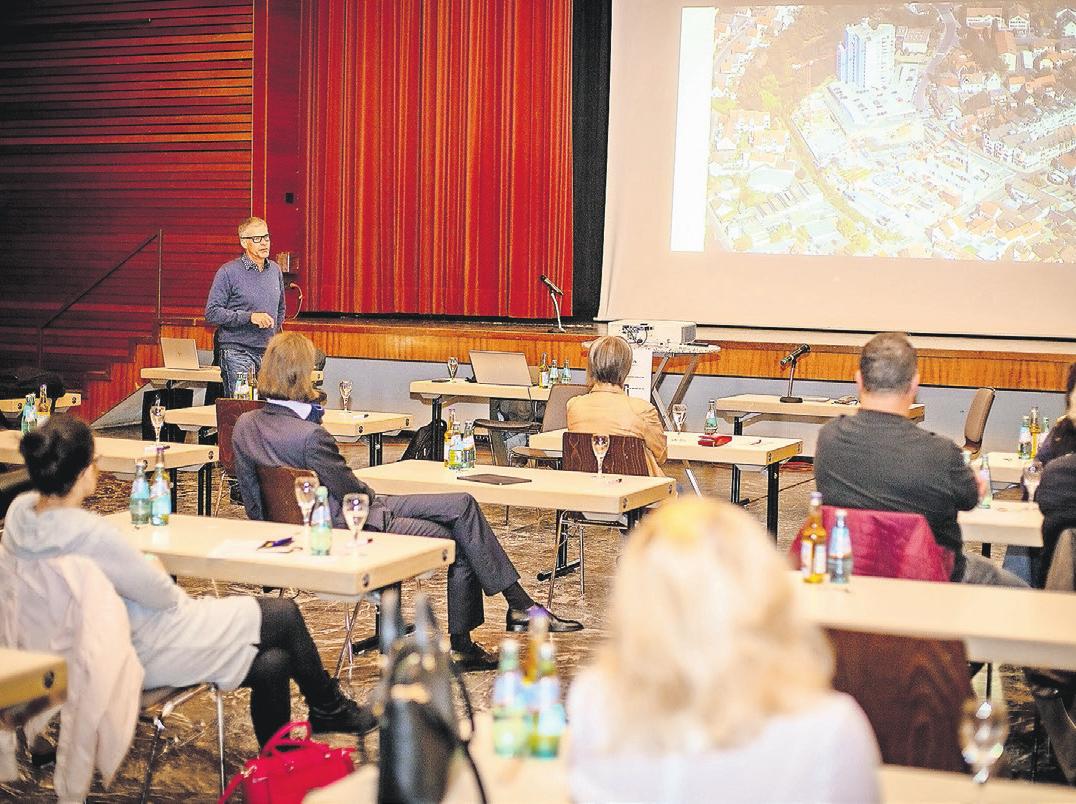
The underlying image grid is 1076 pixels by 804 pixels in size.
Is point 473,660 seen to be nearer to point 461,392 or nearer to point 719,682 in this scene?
point 719,682

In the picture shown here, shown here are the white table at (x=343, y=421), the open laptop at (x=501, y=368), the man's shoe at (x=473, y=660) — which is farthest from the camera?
the open laptop at (x=501, y=368)

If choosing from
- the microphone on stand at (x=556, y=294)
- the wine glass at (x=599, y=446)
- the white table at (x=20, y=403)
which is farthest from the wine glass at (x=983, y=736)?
Result: the microphone on stand at (x=556, y=294)

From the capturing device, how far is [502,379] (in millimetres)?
8703

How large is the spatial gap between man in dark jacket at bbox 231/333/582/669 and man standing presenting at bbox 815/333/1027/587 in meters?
1.22

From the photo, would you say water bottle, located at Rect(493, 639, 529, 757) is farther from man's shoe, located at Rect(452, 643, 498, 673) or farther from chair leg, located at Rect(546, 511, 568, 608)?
chair leg, located at Rect(546, 511, 568, 608)

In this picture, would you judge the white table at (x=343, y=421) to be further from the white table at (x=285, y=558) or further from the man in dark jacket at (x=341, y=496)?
the white table at (x=285, y=558)

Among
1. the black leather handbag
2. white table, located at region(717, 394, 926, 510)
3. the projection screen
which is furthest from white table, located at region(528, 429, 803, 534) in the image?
the projection screen

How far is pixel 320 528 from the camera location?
3.62 m

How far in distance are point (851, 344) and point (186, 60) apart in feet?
22.5

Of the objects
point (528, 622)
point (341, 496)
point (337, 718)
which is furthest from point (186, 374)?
point (337, 718)

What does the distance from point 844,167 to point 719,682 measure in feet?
31.2

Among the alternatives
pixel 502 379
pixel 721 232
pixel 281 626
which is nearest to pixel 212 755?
pixel 281 626

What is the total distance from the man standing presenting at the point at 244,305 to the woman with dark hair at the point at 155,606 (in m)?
4.69

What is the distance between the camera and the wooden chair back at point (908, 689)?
2.25 m
